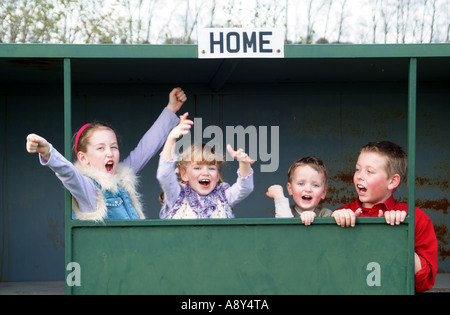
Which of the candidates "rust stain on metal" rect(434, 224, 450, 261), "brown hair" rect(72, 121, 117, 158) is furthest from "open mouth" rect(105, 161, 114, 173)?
"rust stain on metal" rect(434, 224, 450, 261)

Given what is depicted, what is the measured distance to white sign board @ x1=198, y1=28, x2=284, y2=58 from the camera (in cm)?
495

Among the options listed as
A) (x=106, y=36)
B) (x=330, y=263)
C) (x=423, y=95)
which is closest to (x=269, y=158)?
(x=423, y=95)

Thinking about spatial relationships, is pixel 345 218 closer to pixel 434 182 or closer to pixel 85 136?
pixel 85 136

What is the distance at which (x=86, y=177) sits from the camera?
5.00m

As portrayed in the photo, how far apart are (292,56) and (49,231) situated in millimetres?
3159

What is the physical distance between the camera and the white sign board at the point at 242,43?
495 cm

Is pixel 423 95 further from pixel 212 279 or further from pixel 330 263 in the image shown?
pixel 212 279

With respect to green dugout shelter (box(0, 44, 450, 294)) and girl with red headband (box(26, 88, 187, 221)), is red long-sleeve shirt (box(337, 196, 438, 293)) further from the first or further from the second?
girl with red headband (box(26, 88, 187, 221))

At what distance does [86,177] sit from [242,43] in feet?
4.60

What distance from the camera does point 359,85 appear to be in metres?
6.94

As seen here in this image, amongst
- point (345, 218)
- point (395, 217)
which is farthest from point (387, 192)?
point (345, 218)

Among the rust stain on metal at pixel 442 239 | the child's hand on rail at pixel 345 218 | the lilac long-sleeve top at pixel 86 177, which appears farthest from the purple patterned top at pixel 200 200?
the rust stain on metal at pixel 442 239

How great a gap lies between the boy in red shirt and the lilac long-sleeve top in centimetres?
148

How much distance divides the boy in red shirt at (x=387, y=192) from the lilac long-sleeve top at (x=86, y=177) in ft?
4.85
